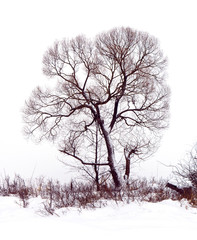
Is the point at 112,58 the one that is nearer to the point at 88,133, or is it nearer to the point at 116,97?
the point at 116,97

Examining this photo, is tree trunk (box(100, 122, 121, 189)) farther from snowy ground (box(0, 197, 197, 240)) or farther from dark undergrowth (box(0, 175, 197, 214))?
snowy ground (box(0, 197, 197, 240))

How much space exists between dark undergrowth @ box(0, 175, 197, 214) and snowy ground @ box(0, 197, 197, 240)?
2.30 feet

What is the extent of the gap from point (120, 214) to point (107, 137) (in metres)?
8.70

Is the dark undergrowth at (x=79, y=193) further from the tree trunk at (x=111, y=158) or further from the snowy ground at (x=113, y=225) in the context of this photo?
the tree trunk at (x=111, y=158)

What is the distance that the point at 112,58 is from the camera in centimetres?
1608

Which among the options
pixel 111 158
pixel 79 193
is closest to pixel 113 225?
pixel 79 193

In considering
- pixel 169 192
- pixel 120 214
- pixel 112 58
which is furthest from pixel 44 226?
pixel 112 58

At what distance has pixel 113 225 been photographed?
5668 millimetres

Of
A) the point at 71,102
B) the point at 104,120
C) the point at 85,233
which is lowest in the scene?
the point at 85,233

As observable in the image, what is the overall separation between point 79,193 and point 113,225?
4.65 metres

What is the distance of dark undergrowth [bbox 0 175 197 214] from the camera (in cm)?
845

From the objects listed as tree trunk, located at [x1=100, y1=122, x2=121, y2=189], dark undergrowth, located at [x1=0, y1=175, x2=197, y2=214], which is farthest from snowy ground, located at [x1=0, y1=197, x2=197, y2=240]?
tree trunk, located at [x1=100, y1=122, x2=121, y2=189]

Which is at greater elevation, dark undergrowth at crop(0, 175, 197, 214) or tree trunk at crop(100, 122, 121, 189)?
tree trunk at crop(100, 122, 121, 189)

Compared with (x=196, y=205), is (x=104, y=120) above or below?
above
